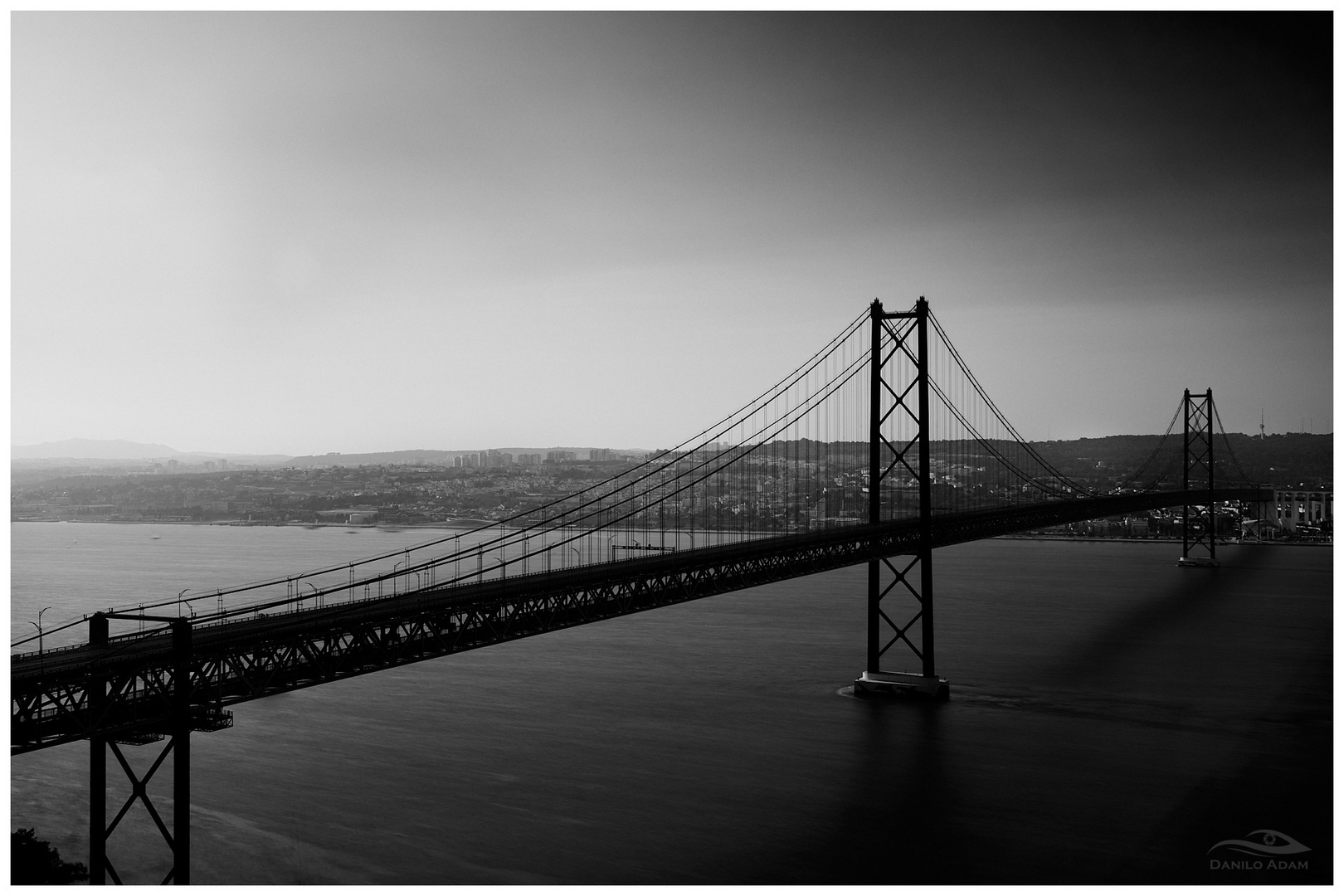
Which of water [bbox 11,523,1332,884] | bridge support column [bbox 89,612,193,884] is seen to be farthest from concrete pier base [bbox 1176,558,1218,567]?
bridge support column [bbox 89,612,193,884]

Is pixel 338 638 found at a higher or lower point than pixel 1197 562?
higher

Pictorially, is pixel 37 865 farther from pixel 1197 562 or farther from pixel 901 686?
pixel 1197 562

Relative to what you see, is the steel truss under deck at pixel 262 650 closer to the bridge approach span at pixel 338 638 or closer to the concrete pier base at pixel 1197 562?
the bridge approach span at pixel 338 638

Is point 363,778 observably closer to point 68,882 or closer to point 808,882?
point 68,882

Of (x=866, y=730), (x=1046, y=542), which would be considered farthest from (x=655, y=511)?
(x=866, y=730)

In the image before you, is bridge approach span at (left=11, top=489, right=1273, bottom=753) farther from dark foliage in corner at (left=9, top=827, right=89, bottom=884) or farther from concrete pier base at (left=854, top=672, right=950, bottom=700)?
concrete pier base at (left=854, top=672, right=950, bottom=700)

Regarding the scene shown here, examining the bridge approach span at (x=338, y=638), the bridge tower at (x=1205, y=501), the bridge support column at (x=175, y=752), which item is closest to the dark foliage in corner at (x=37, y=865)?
the bridge support column at (x=175, y=752)

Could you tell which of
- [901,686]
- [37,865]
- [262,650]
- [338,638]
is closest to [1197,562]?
[901,686]
